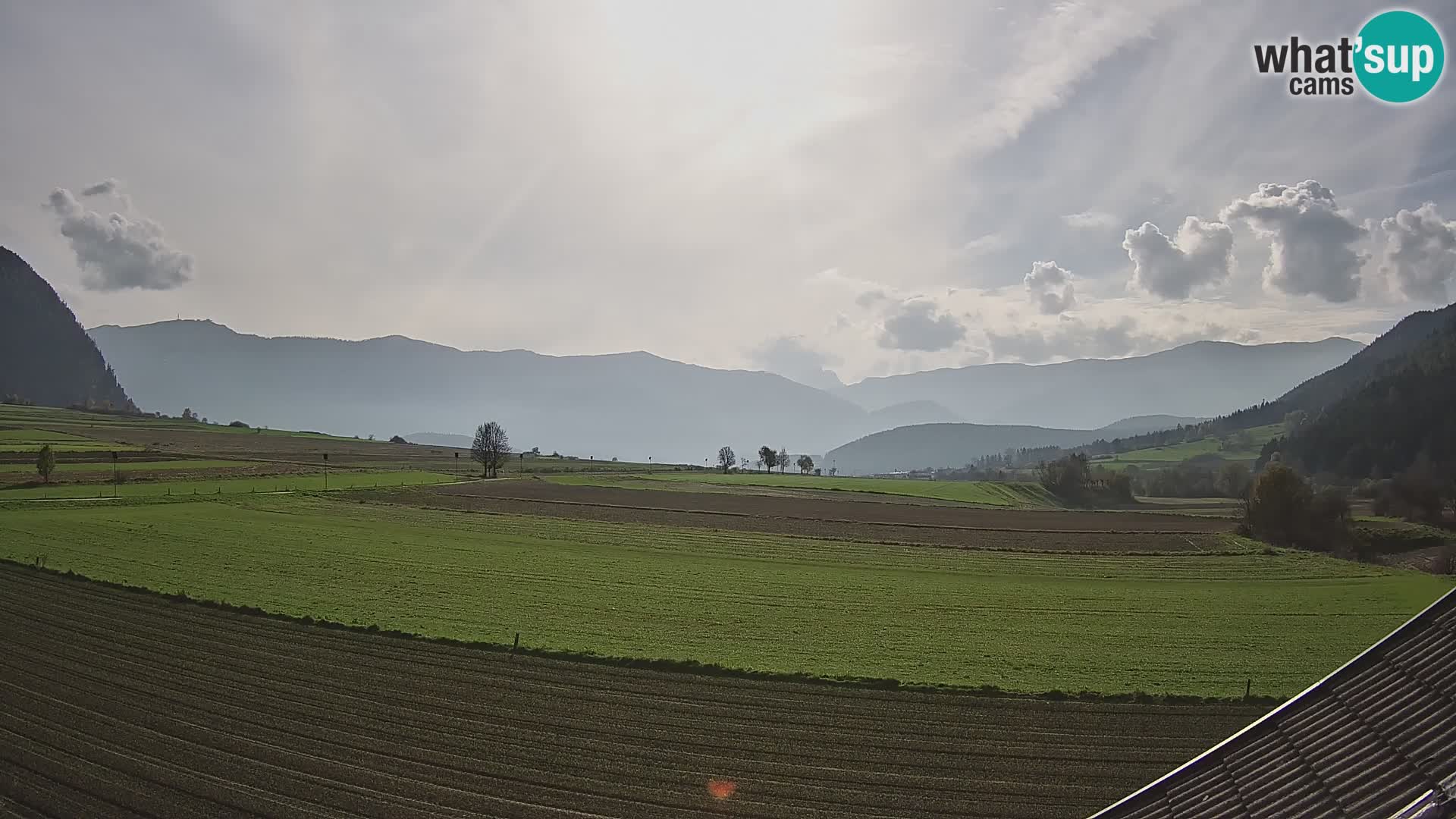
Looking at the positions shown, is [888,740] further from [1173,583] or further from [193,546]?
[193,546]

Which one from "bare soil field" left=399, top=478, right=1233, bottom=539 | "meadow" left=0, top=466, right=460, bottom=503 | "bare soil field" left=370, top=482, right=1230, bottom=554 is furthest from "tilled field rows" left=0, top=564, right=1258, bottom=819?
"meadow" left=0, top=466, right=460, bottom=503

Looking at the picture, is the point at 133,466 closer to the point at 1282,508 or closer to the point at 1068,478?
the point at 1282,508

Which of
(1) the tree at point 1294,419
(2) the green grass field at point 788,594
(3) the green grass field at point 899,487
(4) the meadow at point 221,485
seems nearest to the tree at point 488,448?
(3) the green grass field at point 899,487

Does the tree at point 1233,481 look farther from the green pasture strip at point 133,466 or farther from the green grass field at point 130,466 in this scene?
the green pasture strip at point 133,466

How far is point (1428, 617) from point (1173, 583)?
38.9 metres

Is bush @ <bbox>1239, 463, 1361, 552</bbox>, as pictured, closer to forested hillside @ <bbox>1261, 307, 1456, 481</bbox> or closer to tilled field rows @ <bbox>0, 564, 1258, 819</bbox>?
forested hillside @ <bbox>1261, 307, 1456, 481</bbox>

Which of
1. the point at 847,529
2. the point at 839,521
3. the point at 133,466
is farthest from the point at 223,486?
the point at 847,529

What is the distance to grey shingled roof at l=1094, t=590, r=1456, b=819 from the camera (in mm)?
5488

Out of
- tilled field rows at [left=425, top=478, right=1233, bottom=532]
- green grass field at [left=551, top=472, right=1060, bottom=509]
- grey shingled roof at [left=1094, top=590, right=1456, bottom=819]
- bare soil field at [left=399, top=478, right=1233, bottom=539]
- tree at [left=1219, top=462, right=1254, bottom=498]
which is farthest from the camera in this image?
tree at [left=1219, top=462, right=1254, bottom=498]

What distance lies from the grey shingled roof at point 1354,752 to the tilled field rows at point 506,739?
812 cm

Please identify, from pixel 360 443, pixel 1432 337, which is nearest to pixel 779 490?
pixel 360 443

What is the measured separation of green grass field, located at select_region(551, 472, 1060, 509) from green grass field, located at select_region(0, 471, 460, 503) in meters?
24.3

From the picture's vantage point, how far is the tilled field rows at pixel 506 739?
46.9ft

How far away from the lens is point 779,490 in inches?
4358
